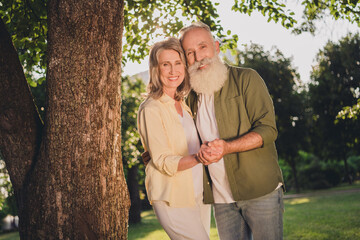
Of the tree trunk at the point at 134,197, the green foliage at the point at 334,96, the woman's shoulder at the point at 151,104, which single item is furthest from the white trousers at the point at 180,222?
the green foliage at the point at 334,96

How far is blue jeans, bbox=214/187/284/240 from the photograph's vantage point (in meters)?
3.11

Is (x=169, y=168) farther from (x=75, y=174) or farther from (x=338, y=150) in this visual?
(x=338, y=150)

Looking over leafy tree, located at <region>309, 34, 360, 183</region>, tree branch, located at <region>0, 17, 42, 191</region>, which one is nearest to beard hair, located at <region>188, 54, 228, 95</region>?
tree branch, located at <region>0, 17, 42, 191</region>

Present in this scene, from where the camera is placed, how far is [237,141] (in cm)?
296

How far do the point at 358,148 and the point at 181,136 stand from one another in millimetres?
27610

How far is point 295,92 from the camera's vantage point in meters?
27.1

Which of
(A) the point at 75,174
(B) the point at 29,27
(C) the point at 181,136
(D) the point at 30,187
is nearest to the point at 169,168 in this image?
(C) the point at 181,136

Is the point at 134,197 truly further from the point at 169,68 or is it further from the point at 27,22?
the point at 169,68

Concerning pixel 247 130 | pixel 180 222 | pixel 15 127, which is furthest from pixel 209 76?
pixel 15 127

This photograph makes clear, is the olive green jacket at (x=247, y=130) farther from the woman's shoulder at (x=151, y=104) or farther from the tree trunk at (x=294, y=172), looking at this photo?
the tree trunk at (x=294, y=172)

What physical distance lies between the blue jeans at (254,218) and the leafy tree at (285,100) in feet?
78.0

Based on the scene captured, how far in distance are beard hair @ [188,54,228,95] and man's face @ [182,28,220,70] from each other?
50 mm

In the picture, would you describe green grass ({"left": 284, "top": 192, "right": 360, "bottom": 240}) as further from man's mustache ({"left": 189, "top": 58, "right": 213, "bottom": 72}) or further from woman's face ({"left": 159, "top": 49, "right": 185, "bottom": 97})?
woman's face ({"left": 159, "top": 49, "right": 185, "bottom": 97})

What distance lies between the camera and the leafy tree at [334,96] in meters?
22.4
